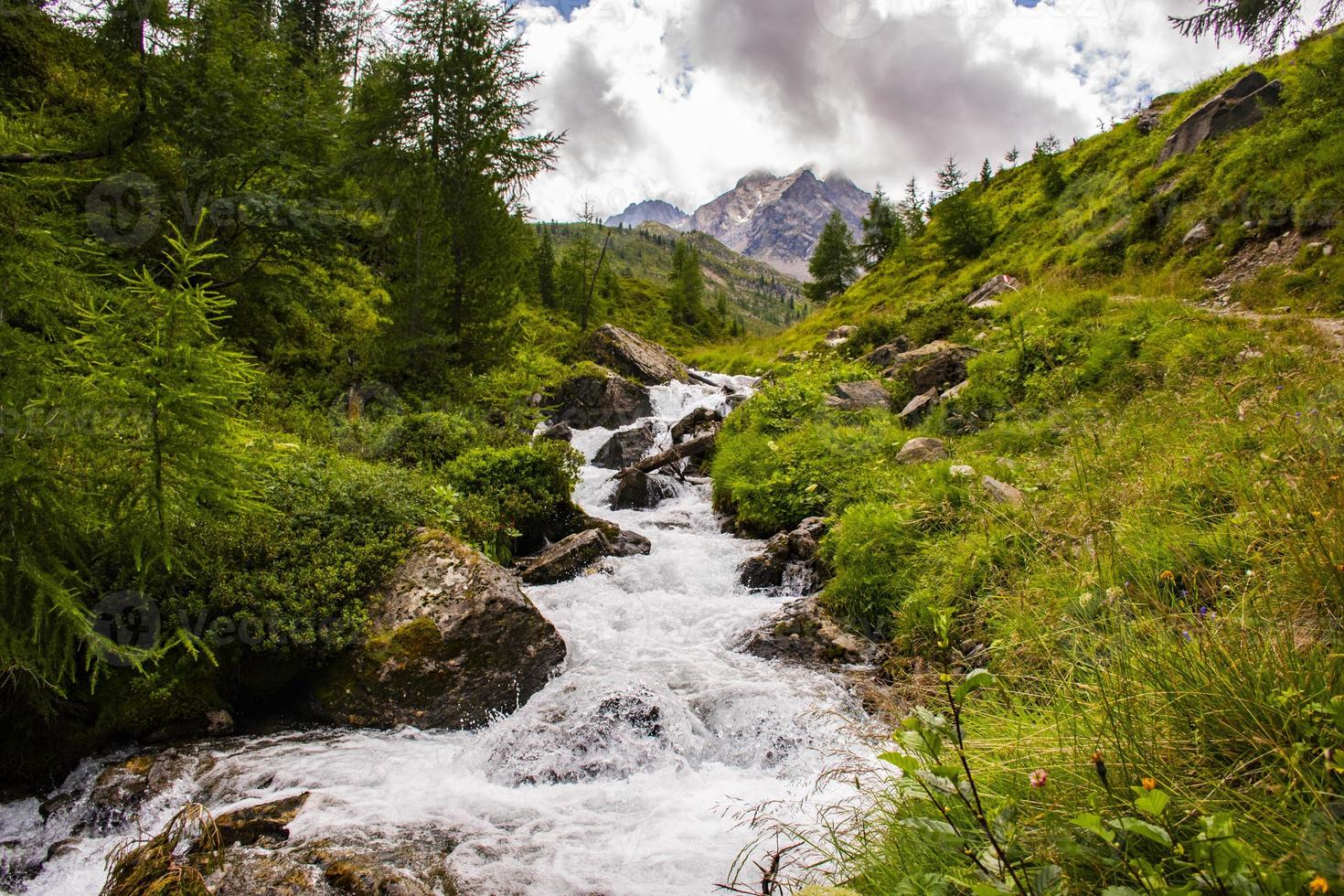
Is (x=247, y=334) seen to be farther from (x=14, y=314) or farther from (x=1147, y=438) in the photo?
(x=1147, y=438)

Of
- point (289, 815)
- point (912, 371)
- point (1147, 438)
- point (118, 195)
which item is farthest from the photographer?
point (912, 371)

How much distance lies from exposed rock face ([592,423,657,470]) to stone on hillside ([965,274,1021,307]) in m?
11.5

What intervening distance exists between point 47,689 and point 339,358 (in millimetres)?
12175

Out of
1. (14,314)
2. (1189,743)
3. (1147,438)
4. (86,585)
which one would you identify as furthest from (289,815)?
(1147,438)

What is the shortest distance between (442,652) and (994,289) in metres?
20.8

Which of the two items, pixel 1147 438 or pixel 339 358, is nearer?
pixel 1147 438

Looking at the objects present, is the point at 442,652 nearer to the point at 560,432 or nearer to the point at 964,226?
the point at 560,432

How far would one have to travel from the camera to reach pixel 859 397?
13852 mm

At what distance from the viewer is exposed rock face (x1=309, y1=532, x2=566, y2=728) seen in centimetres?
558

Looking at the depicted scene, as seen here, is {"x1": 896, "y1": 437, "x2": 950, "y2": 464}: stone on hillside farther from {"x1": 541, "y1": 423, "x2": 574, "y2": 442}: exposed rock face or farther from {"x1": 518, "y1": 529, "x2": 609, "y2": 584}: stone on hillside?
{"x1": 541, "y1": 423, "x2": 574, "y2": 442}: exposed rock face

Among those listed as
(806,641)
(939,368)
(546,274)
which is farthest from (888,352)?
(546,274)

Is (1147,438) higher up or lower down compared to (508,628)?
higher up

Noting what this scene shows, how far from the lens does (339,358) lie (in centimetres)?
1513

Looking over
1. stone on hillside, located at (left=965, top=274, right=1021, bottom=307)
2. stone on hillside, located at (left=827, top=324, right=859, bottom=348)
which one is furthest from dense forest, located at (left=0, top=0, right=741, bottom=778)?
stone on hillside, located at (left=965, top=274, right=1021, bottom=307)
